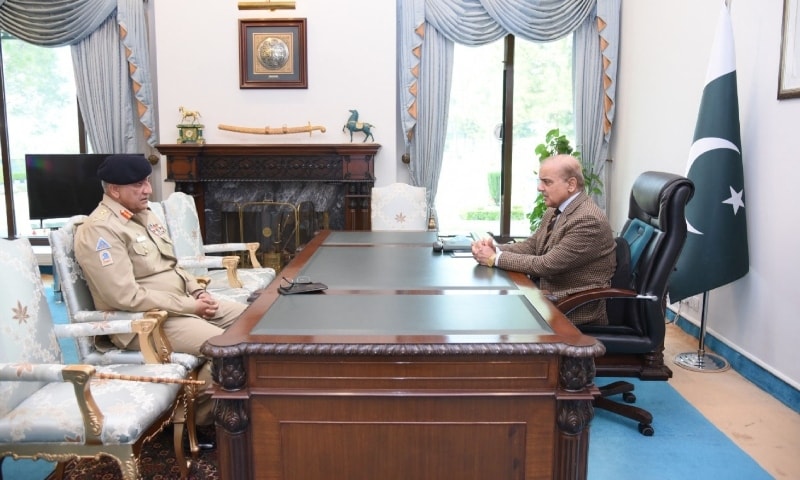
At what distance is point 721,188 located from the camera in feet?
11.7

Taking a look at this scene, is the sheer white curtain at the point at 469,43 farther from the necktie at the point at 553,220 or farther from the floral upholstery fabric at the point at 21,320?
Result: the floral upholstery fabric at the point at 21,320

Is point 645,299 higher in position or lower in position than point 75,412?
higher

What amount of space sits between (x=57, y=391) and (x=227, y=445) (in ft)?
2.63

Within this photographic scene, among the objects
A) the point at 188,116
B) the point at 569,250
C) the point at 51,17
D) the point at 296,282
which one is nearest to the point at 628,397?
the point at 569,250

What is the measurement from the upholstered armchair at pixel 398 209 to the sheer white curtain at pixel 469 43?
1.03 m

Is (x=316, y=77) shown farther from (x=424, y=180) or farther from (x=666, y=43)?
(x=666, y=43)

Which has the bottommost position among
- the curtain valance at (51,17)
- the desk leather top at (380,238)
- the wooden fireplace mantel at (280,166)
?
the desk leather top at (380,238)

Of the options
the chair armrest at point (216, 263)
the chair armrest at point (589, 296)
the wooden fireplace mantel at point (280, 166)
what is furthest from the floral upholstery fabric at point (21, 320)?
the wooden fireplace mantel at point (280, 166)

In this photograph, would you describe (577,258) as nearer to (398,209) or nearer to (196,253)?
(398,209)

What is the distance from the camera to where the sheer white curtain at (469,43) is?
18.1ft

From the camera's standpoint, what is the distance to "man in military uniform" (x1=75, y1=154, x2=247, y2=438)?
2.47 m

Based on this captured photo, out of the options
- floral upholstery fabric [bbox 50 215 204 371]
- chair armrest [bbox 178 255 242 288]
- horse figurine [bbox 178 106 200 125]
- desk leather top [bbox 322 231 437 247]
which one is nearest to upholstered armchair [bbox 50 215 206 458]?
floral upholstery fabric [bbox 50 215 204 371]

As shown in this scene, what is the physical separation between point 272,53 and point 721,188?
3.70m

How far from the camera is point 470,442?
1.72 m
